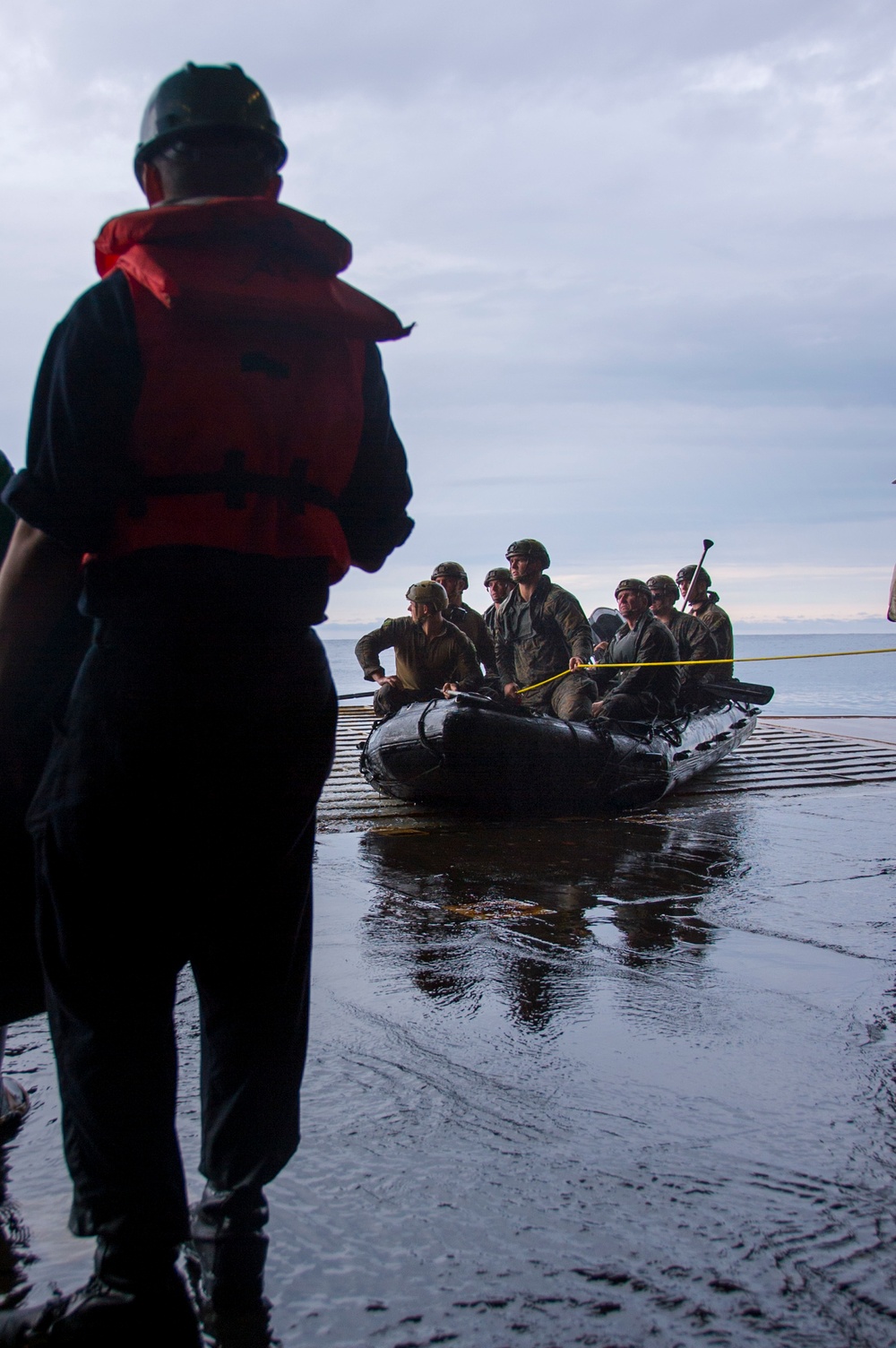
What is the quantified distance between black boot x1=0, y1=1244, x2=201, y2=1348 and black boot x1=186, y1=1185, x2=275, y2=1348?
0.25 feet

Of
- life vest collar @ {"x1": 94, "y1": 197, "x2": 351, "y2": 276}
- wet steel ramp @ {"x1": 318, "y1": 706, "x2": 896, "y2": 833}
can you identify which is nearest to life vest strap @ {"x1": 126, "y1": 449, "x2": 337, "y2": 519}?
life vest collar @ {"x1": 94, "y1": 197, "x2": 351, "y2": 276}

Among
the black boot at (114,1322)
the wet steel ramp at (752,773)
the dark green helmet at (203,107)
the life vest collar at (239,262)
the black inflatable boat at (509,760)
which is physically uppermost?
the dark green helmet at (203,107)

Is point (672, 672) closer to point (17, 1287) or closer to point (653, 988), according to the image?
point (653, 988)

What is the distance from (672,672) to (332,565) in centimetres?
862

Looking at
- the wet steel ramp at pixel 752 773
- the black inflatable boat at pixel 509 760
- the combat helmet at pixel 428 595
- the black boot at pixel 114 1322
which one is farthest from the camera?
the combat helmet at pixel 428 595

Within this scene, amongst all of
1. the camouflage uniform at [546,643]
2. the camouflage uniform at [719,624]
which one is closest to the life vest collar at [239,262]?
the camouflage uniform at [546,643]

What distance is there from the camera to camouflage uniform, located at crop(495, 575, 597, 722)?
1014 centimetres

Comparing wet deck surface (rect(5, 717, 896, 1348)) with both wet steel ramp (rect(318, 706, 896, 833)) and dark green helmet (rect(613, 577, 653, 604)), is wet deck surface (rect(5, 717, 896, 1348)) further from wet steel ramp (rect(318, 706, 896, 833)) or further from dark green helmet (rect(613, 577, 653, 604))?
dark green helmet (rect(613, 577, 653, 604))

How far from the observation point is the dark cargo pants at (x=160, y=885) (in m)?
1.61

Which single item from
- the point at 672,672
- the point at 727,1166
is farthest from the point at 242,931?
the point at 672,672

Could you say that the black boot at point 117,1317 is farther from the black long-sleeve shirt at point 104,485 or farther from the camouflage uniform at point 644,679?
the camouflage uniform at point 644,679

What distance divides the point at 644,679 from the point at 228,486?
28.1 ft

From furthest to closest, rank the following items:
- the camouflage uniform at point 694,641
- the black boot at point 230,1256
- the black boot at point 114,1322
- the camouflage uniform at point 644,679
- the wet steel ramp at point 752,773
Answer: the camouflage uniform at point 694,641 < the camouflage uniform at point 644,679 < the wet steel ramp at point 752,773 < the black boot at point 230,1256 < the black boot at point 114,1322

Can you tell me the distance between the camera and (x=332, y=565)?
5.85ft
